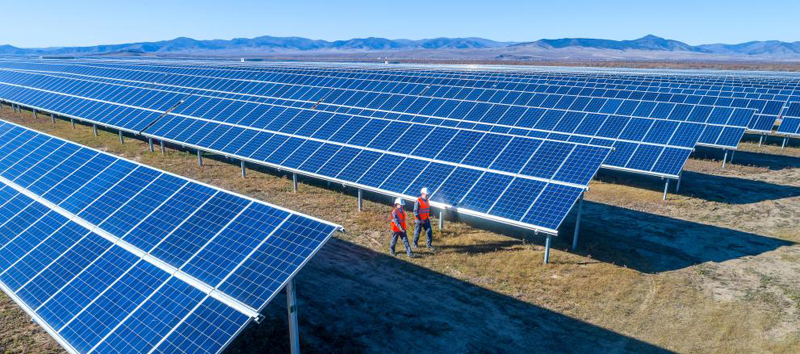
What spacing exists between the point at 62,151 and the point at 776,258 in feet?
75.7

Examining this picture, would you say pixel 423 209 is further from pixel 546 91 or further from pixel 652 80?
pixel 652 80

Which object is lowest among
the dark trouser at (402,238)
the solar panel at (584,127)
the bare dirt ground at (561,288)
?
the bare dirt ground at (561,288)

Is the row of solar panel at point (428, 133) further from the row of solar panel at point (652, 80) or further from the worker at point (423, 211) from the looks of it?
the row of solar panel at point (652, 80)

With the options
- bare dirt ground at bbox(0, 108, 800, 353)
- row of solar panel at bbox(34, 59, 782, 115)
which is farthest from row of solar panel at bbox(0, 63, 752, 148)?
bare dirt ground at bbox(0, 108, 800, 353)

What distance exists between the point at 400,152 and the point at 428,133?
1.92 m

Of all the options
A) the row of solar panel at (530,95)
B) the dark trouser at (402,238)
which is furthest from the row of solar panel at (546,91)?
the dark trouser at (402,238)

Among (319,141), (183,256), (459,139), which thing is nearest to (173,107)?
(319,141)

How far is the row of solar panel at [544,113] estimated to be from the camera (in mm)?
25031

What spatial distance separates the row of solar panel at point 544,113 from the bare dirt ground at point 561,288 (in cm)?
571

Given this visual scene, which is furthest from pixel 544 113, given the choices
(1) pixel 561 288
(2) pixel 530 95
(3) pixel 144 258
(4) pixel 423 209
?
(3) pixel 144 258

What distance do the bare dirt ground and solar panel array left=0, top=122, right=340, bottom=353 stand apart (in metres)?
2.28

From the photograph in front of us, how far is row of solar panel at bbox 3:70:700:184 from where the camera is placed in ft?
58.4

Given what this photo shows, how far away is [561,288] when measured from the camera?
12.8 m

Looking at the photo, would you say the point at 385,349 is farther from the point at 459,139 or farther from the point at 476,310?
the point at 459,139
